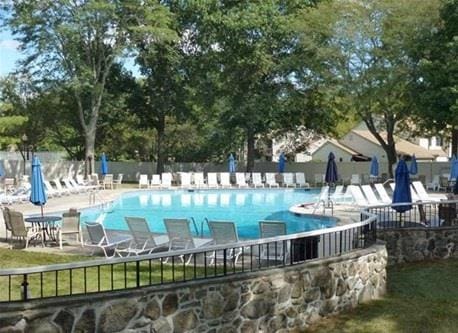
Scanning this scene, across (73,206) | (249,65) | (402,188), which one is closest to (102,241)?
(402,188)

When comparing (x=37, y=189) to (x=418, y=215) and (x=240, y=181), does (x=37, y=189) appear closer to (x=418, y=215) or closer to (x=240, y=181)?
(x=418, y=215)

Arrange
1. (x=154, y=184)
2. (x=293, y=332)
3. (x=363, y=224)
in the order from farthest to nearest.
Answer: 1. (x=154, y=184)
2. (x=363, y=224)
3. (x=293, y=332)

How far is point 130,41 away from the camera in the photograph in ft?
116

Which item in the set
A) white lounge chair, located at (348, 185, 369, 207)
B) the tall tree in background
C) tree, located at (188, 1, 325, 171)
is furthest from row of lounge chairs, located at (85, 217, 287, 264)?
tree, located at (188, 1, 325, 171)

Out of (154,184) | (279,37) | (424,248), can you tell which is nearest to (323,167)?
(279,37)

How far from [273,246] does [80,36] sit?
91.6ft

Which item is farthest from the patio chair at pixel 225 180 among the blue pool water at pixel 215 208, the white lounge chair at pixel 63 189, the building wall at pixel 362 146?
the building wall at pixel 362 146

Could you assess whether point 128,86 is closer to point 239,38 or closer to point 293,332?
point 239,38

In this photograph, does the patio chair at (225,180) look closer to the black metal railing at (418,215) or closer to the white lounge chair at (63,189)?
the white lounge chair at (63,189)

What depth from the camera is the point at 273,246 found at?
8695mm

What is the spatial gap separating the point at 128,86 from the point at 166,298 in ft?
112

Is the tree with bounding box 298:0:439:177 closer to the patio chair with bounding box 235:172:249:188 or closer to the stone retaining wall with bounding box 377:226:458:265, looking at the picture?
the patio chair with bounding box 235:172:249:188

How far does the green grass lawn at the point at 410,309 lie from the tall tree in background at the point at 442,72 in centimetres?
1524

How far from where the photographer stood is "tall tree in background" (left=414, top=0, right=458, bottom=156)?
2445cm
